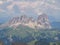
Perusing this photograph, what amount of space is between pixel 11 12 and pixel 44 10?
1233 mm

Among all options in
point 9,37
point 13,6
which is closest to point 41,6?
point 13,6

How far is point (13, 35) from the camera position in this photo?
7488 mm

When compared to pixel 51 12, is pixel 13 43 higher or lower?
lower

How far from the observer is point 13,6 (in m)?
7.87

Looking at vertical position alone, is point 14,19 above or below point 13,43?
above

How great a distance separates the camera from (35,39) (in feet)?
24.4

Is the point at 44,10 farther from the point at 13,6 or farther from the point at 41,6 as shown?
the point at 13,6

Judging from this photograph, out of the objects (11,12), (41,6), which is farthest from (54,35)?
(11,12)

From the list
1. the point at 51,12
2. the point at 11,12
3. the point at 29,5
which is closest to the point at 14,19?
the point at 11,12

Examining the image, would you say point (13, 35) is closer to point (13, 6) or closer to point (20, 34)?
point (20, 34)

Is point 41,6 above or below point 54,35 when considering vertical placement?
above

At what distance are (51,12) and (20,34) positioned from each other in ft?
4.64

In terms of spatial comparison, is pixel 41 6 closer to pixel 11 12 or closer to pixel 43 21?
pixel 43 21

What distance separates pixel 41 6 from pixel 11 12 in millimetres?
1143
